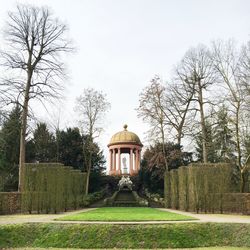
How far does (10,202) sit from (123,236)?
1212 cm

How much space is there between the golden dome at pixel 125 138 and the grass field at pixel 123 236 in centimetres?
4063

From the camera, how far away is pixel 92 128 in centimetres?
4094

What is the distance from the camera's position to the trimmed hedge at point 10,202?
81.5 ft

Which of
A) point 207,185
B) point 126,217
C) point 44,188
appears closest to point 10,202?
point 44,188

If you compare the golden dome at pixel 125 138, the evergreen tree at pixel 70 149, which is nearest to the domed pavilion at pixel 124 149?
the golden dome at pixel 125 138

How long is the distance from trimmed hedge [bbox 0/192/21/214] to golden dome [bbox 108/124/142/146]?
32.3 meters

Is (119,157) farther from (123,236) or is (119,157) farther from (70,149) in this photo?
(123,236)

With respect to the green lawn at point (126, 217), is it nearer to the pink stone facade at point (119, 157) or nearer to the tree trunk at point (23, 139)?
the tree trunk at point (23, 139)

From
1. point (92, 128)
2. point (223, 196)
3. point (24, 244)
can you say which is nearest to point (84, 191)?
point (92, 128)

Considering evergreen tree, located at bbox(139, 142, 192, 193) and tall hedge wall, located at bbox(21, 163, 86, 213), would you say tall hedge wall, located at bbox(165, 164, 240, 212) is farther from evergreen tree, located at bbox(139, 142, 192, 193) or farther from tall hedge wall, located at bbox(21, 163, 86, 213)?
evergreen tree, located at bbox(139, 142, 192, 193)

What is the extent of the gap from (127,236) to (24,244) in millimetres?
3974

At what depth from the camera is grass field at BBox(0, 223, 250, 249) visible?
49.5 ft

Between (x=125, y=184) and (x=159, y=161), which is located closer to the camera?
(x=159, y=161)

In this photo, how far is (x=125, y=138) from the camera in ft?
188
